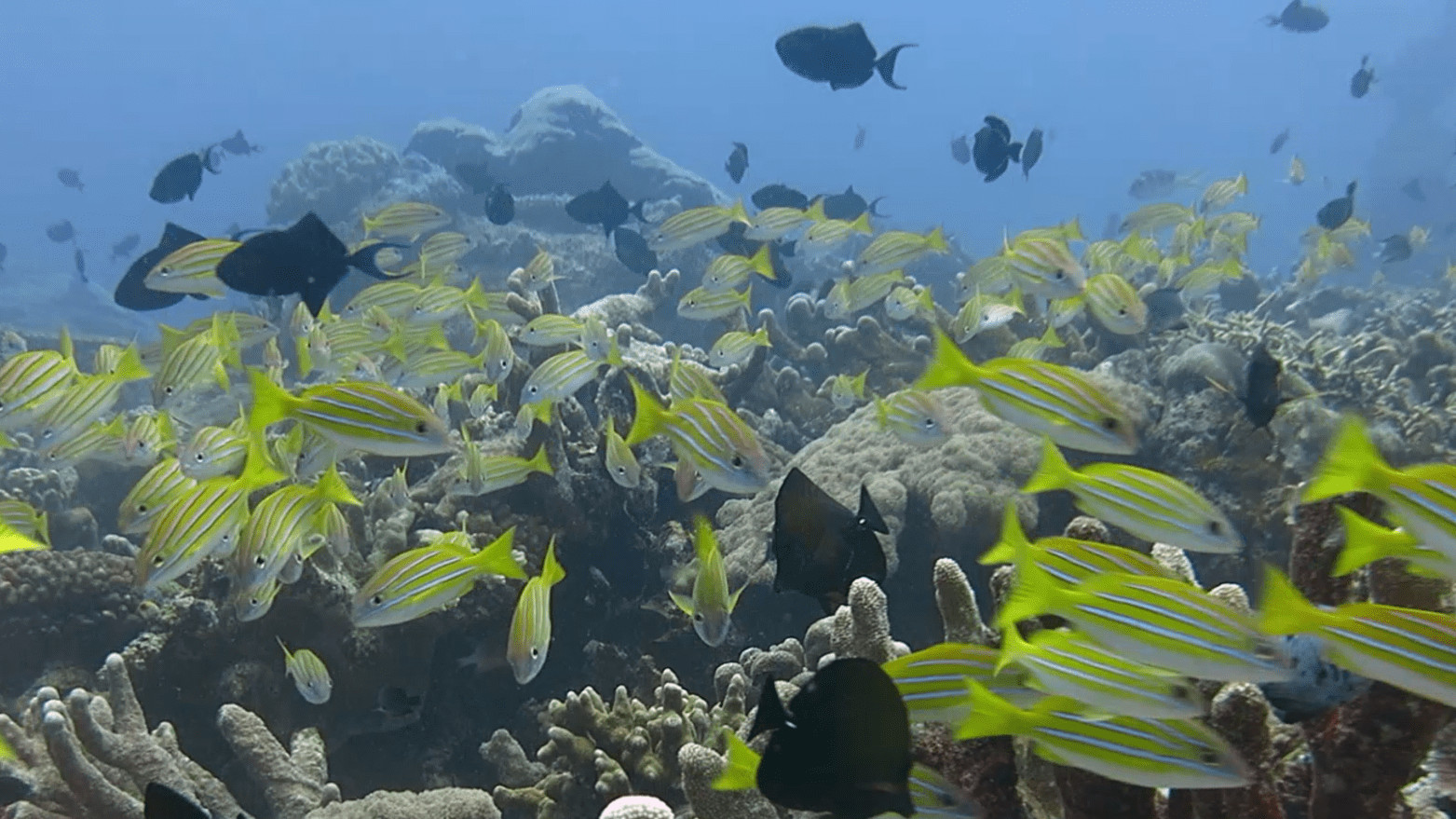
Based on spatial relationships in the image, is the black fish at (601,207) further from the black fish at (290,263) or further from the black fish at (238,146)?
the black fish at (238,146)

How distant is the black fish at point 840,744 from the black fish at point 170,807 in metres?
1.16

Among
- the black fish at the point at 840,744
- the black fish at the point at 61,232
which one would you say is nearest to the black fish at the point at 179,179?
the black fish at the point at 840,744

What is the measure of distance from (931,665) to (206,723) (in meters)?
5.08

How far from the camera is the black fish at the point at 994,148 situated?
28.0ft

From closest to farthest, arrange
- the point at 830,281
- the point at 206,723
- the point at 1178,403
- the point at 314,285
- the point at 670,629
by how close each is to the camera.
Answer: the point at 314,285 → the point at 206,723 → the point at 670,629 → the point at 1178,403 → the point at 830,281

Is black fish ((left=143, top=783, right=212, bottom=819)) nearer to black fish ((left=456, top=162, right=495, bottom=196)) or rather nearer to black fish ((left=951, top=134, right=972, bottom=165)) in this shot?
black fish ((left=456, top=162, right=495, bottom=196))

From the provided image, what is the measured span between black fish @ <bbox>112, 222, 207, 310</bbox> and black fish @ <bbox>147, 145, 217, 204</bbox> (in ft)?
8.92

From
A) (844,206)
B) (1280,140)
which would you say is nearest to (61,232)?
(844,206)

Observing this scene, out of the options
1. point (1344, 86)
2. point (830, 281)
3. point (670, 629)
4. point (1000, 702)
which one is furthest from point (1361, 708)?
point (1344, 86)

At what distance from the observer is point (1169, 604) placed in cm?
176

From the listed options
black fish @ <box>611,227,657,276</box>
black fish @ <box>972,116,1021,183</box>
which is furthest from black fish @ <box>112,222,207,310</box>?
black fish @ <box>972,116,1021,183</box>

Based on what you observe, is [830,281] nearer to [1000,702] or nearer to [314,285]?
[314,285]

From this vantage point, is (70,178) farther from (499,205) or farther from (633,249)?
(633,249)

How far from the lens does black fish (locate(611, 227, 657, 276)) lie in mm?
12703
